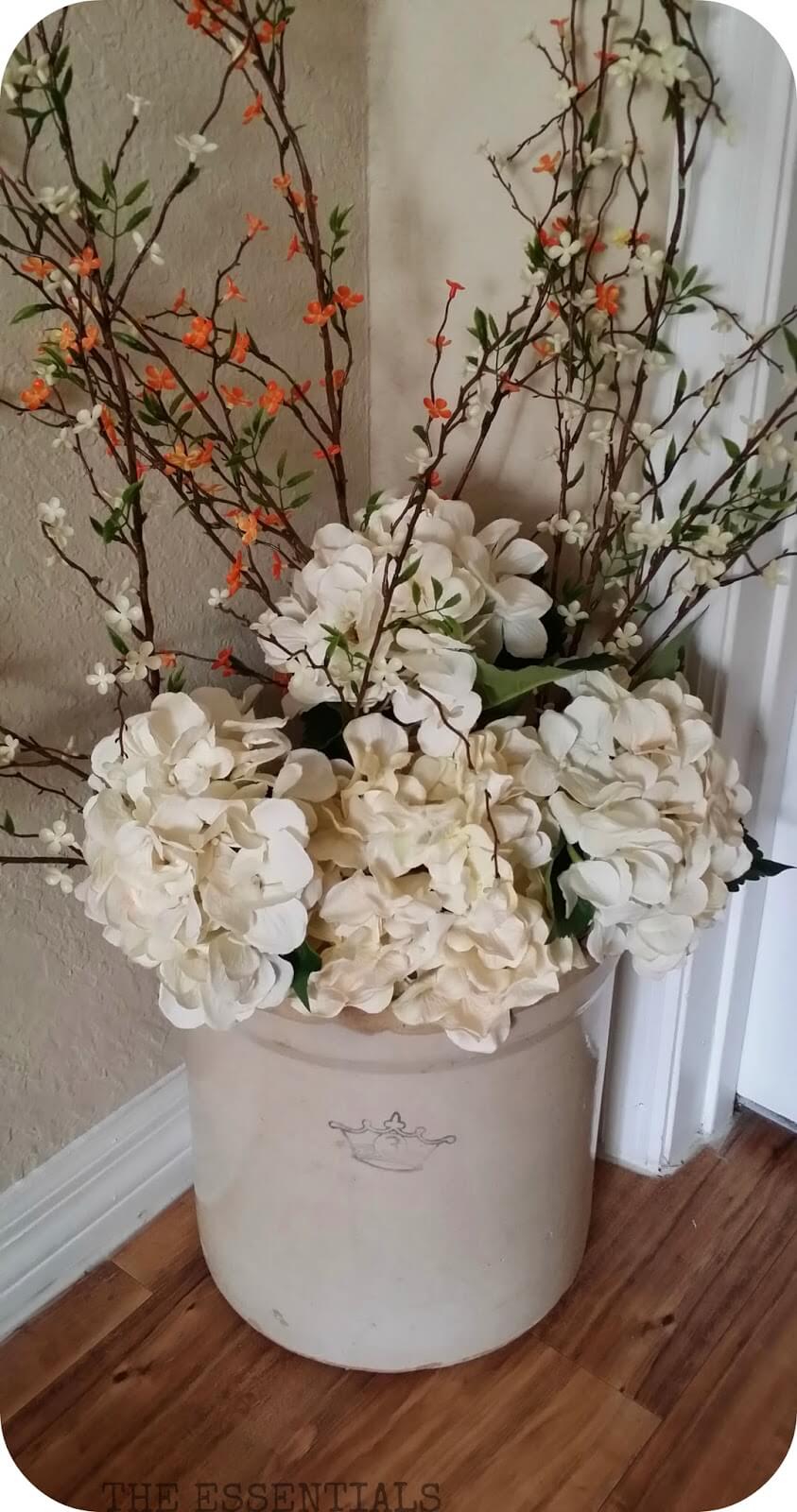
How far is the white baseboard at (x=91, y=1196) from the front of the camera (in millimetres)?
1132

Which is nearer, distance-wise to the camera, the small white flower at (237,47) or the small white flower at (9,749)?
the small white flower at (237,47)

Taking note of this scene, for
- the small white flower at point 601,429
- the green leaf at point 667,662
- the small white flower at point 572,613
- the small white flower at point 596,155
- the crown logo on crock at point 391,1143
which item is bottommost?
the crown logo on crock at point 391,1143

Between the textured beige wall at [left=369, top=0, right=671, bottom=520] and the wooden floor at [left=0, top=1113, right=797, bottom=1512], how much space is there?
0.78m

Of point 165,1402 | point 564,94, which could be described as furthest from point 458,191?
point 165,1402

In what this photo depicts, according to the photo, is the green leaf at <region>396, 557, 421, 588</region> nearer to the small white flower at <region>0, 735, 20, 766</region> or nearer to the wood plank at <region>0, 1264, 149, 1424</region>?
the small white flower at <region>0, 735, 20, 766</region>

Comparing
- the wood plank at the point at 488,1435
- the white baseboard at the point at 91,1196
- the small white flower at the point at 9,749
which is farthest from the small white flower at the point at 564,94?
the wood plank at the point at 488,1435

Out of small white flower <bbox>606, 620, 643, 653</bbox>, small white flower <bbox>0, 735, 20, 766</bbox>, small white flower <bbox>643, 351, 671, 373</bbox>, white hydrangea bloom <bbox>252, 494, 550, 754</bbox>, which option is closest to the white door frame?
small white flower <bbox>643, 351, 671, 373</bbox>

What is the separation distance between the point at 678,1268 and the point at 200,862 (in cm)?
73

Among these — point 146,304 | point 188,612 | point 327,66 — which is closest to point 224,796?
point 188,612

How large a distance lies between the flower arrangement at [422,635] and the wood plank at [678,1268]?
17.9 inches

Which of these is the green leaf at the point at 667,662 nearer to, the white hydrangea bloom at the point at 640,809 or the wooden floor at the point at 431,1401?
the white hydrangea bloom at the point at 640,809

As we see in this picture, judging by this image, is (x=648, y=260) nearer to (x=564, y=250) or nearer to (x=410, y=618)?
(x=564, y=250)

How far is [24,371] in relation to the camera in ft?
2.92

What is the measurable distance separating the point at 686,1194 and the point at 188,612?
0.81 meters
